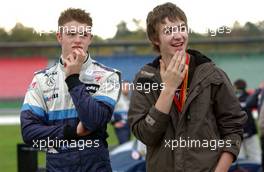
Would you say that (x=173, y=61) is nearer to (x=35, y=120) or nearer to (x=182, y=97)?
(x=182, y=97)

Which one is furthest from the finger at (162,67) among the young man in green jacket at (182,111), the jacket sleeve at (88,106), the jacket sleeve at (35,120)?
the jacket sleeve at (35,120)

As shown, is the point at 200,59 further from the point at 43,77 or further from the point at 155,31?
the point at 43,77

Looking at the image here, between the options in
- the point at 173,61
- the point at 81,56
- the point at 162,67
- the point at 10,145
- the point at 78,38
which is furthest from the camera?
the point at 10,145

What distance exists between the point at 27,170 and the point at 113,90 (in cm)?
248

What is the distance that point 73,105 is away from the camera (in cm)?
340

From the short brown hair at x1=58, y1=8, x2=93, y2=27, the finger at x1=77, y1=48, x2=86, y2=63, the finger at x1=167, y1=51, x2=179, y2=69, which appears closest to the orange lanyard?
the finger at x1=167, y1=51, x2=179, y2=69

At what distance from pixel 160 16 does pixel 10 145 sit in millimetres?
14626

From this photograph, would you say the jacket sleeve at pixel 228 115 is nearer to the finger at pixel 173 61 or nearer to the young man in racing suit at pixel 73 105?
the finger at pixel 173 61

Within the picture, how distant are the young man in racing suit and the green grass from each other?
587cm

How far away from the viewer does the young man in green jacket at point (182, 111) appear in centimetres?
309

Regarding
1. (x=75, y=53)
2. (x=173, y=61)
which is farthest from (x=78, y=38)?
(x=173, y=61)

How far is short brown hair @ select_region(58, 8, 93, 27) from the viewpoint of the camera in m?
3.51

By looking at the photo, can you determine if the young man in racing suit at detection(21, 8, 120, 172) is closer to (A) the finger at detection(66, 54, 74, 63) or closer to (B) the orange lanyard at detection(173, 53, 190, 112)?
(A) the finger at detection(66, 54, 74, 63)

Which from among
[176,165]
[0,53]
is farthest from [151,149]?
[0,53]
